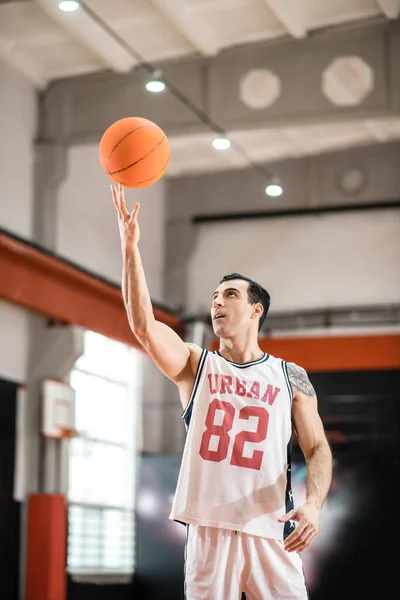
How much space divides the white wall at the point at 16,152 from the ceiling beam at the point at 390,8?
14.1 ft

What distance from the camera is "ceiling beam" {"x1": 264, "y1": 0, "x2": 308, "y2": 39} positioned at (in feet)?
37.0

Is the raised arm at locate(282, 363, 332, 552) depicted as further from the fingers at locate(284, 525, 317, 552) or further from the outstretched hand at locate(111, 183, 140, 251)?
the outstretched hand at locate(111, 183, 140, 251)

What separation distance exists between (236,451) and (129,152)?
164cm

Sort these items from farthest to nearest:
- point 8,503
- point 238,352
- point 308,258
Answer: point 308,258
point 8,503
point 238,352

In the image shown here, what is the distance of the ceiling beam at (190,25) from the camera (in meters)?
11.1

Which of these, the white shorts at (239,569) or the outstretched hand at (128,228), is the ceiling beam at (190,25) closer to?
the outstretched hand at (128,228)

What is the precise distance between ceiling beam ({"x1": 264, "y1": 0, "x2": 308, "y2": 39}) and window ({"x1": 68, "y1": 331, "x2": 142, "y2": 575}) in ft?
14.8

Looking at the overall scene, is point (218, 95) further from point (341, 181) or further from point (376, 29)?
point (341, 181)

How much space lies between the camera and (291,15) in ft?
37.7

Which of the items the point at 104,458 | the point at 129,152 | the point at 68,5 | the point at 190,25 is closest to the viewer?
the point at 129,152

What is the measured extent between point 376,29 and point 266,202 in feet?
15.4

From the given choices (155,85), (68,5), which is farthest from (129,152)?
(155,85)

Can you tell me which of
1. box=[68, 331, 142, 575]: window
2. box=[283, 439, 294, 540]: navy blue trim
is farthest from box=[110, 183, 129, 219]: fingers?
box=[68, 331, 142, 575]: window

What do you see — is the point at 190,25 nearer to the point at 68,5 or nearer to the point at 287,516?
the point at 68,5
